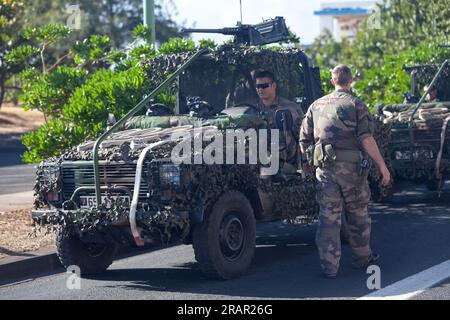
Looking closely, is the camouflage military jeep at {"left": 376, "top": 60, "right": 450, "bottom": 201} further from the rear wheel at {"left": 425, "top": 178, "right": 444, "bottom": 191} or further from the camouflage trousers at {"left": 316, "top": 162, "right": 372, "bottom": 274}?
the camouflage trousers at {"left": 316, "top": 162, "right": 372, "bottom": 274}

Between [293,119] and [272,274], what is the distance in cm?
164

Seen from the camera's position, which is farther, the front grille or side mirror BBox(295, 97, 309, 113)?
side mirror BBox(295, 97, 309, 113)

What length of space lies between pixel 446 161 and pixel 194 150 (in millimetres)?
5891

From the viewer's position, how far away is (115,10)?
43250 mm

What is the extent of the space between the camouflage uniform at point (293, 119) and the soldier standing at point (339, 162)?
0.77 m

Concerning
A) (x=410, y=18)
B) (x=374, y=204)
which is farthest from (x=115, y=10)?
(x=374, y=204)

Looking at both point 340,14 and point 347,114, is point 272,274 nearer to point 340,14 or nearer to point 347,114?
point 347,114

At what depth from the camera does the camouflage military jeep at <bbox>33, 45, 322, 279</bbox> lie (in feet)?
27.3

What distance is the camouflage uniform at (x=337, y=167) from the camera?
8703 millimetres

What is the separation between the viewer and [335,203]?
875cm

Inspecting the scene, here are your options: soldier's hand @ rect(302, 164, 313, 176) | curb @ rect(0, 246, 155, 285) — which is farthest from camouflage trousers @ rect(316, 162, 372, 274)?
curb @ rect(0, 246, 155, 285)

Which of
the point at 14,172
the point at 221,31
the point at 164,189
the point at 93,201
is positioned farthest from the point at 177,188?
the point at 14,172

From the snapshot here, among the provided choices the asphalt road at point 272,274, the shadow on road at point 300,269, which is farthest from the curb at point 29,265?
the shadow on road at point 300,269

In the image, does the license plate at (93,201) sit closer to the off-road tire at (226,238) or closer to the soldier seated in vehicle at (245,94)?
the off-road tire at (226,238)
